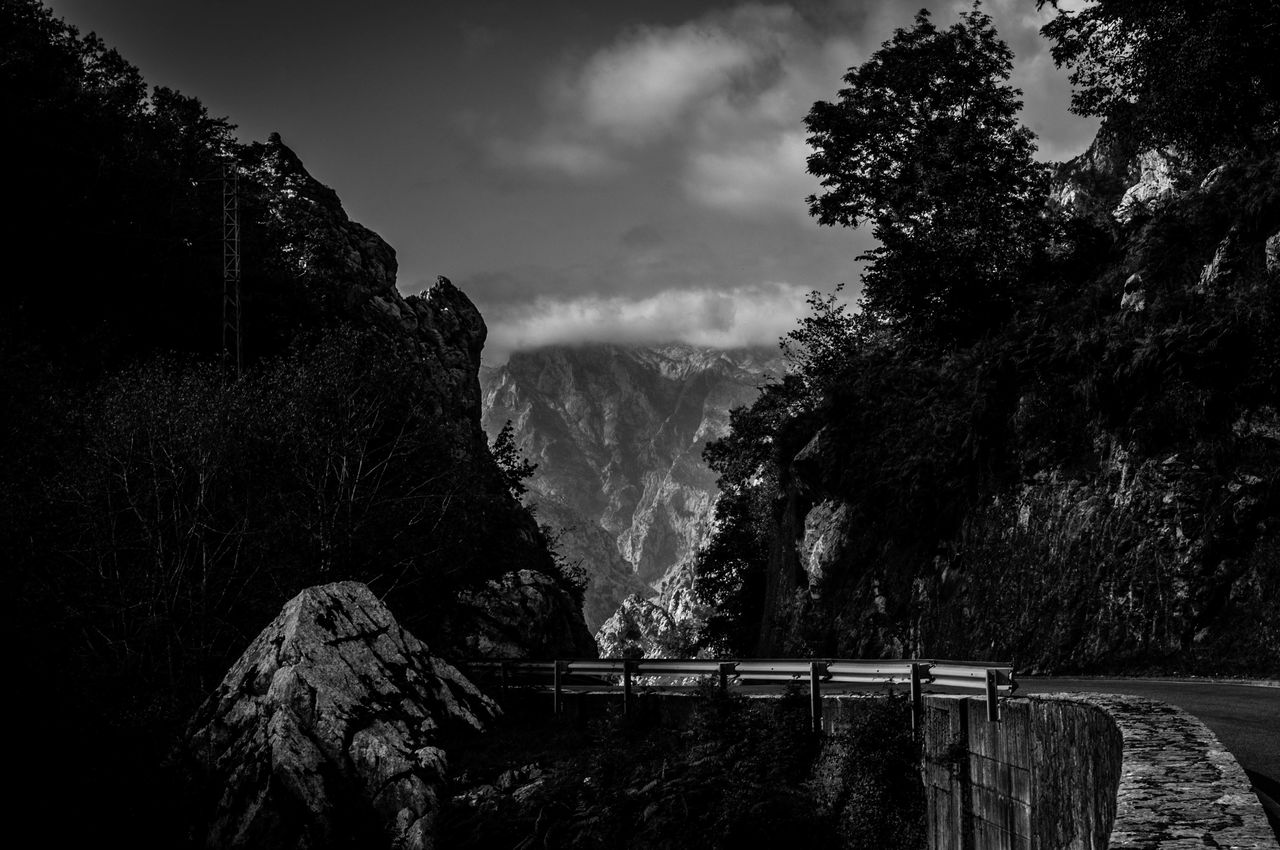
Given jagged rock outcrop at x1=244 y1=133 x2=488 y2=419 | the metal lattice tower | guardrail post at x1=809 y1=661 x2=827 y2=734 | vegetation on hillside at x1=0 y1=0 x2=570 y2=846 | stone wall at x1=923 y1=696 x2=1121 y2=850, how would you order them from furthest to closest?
jagged rock outcrop at x1=244 y1=133 x2=488 y2=419
the metal lattice tower
vegetation on hillside at x1=0 y1=0 x2=570 y2=846
guardrail post at x1=809 y1=661 x2=827 y2=734
stone wall at x1=923 y1=696 x2=1121 y2=850

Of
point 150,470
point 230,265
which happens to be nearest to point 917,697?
point 150,470

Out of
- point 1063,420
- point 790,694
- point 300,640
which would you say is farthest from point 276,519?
point 1063,420

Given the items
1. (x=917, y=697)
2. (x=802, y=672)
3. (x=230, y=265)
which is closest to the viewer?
(x=917, y=697)

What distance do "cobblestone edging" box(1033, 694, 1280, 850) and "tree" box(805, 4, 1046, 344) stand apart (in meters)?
31.2

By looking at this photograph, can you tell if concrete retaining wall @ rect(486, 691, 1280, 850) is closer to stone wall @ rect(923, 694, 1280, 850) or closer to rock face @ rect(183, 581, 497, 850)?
stone wall @ rect(923, 694, 1280, 850)

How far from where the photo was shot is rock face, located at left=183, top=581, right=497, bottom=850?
18344 millimetres

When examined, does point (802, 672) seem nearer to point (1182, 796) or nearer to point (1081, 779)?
point (1081, 779)

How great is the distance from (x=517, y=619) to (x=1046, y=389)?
61.8 ft

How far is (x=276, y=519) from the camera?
3064cm

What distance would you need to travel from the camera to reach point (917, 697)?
51.8ft

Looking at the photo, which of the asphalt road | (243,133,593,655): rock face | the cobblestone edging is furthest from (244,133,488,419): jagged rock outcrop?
the cobblestone edging

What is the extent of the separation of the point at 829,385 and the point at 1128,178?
70.2 feet

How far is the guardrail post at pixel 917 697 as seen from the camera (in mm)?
15664

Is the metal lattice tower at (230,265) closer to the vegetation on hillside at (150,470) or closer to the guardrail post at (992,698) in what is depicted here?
the vegetation on hillside at (150,470)
